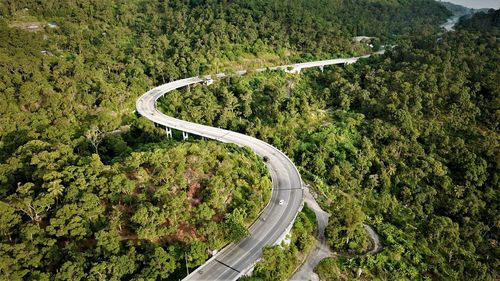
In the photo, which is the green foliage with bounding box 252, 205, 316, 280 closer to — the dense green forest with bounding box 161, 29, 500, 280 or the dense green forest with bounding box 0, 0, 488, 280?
the dense green forest with bounding box 0, 0, 488, 280

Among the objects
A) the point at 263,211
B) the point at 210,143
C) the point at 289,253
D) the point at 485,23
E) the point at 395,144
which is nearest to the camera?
the point at 289,253

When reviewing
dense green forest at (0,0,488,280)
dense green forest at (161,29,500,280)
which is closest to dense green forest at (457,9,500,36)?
dense green forest at (0,0,488,280)

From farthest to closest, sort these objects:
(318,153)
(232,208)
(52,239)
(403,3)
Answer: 1. (403,3)
2. (318,153)
3. (232,208)
4. (52,239)

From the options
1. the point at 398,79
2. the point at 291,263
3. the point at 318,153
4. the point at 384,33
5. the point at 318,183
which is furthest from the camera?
the point at 384,33

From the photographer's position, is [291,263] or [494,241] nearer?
[291,263]

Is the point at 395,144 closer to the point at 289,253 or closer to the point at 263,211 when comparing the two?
the point at 263,211

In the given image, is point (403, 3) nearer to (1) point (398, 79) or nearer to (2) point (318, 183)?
(1) point (398, 79)

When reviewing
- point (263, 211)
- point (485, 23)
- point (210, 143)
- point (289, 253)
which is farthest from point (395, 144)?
point (485, 23)

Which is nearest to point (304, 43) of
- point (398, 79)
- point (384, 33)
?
point (398, 79)
